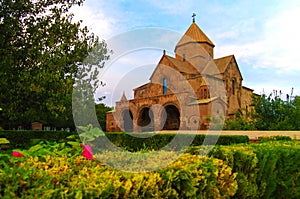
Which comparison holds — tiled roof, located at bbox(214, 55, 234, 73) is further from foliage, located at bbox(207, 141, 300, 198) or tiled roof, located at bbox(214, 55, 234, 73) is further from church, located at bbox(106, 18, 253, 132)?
foliage, located at bbox(207, 141, 300, 198)

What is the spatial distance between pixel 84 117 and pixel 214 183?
6403 millimetres

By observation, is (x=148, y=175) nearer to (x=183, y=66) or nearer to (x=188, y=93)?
(x=188, y=93)

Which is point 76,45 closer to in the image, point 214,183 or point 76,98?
point 76,98

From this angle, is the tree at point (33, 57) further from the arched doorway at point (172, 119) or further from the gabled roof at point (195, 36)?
the gabled roof at point (195, 36)

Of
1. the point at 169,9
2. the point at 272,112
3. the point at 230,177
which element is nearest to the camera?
the point at 230,177

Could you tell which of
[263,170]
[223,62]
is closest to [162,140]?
[263,170]

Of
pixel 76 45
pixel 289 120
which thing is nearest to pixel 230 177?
pixel 76 45

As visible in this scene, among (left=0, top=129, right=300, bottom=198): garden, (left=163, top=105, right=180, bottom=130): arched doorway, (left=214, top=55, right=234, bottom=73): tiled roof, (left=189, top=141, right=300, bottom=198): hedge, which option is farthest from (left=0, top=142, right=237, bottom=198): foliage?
(left=214, top=55, right=234, bottom=73): tiled roof

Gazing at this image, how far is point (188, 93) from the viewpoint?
25.6 m

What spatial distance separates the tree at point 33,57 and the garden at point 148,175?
250 inches

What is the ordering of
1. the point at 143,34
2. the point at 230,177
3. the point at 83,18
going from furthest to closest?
the point at 83,18 < the point at 143,34 < the point at 230,177

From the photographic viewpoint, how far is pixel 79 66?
39.9 feet

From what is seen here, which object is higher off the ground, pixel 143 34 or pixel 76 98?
pixel 143 34

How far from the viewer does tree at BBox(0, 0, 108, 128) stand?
9.80 metres
